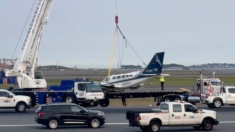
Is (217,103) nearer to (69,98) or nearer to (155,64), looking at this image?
(69,98)

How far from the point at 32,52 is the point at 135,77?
52.3 ft

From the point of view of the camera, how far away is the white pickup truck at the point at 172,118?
26703mm

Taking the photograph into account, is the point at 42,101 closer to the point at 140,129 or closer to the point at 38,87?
the point at 38,87

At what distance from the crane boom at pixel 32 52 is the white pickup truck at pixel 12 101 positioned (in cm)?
862

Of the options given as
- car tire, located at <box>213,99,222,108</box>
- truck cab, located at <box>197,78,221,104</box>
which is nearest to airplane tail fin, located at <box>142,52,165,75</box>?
truck cab, located at <box>197,78,221,104</box>

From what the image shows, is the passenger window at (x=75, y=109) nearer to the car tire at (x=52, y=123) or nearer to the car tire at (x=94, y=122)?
the car tire at (x=94, y=122)

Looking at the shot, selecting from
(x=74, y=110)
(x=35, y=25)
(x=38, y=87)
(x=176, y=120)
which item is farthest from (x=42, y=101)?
(x=176, y=120)

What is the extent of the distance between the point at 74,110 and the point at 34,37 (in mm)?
20171

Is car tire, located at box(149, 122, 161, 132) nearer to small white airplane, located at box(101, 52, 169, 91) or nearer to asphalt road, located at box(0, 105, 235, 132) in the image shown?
asphalt road, located at box(0, 105, 235, 132)

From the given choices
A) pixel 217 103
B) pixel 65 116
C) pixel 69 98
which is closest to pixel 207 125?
pixel 65 116

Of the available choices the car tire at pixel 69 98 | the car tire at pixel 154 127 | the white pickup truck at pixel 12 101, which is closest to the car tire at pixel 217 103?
the car tire at pixel 69 98

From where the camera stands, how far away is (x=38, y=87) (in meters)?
47.8

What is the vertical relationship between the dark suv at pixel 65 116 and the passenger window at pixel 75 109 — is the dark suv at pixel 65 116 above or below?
below

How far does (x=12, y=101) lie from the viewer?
1515 inches
